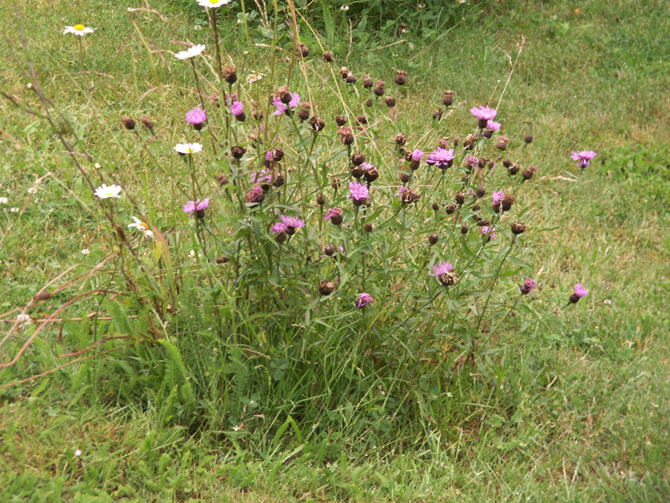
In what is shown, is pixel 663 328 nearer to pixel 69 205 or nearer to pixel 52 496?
pixel 52 496

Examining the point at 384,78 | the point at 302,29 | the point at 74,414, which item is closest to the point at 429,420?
the point at 74,414

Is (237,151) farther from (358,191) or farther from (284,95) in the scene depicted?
(358,191)

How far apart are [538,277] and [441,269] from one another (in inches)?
45.7

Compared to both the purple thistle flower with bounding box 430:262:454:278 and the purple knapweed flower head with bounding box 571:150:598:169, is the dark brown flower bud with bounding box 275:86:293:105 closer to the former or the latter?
the purple thistle flower with bounding box 430:262:454:278

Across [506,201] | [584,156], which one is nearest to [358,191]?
[506,201]

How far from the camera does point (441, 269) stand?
6.91ft

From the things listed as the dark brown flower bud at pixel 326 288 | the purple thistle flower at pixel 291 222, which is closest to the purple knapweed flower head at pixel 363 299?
the dark brown flower bud at pixel 326 288

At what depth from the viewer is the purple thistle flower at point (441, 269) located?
2.10m

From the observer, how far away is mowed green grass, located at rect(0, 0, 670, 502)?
76.1 inches

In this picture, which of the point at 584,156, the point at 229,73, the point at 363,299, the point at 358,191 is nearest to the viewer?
the point at 229,73

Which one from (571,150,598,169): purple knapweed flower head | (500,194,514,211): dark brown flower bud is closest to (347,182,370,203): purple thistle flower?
(500,194,514,211): dark brown flower bud

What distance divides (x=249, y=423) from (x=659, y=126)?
3.70 meters

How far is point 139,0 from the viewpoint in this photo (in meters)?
4.80

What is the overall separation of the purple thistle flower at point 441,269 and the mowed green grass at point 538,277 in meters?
0.45
